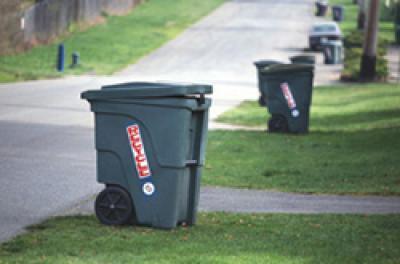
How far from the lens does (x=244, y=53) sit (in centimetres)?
5872

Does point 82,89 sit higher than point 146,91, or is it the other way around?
point 146,91

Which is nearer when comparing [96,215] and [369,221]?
[96,215]

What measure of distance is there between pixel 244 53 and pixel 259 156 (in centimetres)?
4007

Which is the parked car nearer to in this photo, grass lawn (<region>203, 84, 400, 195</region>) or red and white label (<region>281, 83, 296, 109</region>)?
grass lawn (<region>203, 84, 400, 195</region>)

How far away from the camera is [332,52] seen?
54.6 m

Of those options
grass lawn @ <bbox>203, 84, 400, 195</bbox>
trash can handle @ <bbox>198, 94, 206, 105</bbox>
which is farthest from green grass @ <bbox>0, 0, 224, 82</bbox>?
trash can handle @ <bbox>198, 94, 206, 105</bbox>

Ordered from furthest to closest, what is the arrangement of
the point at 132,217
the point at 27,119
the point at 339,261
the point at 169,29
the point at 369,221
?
1. the point at 169,29
2. the point at 27,119
3. the point at 369,221
4. the point at 132,217
5. the point at 339,261

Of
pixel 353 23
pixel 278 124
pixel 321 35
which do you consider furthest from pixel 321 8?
pixel 278 124

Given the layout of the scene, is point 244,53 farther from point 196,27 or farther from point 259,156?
point 259,156

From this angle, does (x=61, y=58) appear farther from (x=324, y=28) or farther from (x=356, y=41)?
(x=324, y=28)

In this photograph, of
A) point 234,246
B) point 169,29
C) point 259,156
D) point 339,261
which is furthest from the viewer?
point 169,29

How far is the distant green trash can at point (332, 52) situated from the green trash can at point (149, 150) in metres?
44.5

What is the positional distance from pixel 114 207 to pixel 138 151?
0.60m

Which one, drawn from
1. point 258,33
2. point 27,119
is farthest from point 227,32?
point 27,119
